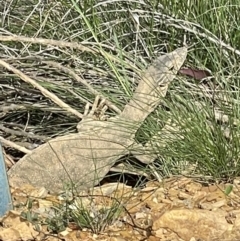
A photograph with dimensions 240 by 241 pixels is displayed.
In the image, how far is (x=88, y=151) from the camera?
3.49 m

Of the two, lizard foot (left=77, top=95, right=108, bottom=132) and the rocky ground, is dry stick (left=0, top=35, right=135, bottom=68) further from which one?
the rocky ground

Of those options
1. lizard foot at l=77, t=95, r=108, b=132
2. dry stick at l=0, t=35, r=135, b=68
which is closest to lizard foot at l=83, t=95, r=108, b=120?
lizard foot at l=77, t=95, r=108, b=132

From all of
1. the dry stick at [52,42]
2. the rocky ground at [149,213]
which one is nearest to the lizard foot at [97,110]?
the dry stick at [52,42]

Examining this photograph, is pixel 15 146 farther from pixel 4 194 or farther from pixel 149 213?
pixel 149 213

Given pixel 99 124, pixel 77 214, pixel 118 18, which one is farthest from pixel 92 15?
pixel 77 214

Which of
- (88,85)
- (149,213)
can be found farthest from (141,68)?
(149,213)

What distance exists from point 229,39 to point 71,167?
1.20 metres

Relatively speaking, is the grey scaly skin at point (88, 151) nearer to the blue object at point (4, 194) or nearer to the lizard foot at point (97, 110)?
the lizard foot at point (97, 110)

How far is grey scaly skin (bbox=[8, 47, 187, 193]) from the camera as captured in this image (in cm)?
346

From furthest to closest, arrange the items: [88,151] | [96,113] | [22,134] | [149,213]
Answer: [22,134] → [96,113] → [88,151] → [149,213]

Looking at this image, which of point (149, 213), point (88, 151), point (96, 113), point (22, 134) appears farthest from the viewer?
point (22, 134)

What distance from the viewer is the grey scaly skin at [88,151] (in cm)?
346

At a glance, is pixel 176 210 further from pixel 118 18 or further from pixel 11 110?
pixel 118 18

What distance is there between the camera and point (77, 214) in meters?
2.94
